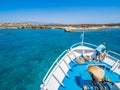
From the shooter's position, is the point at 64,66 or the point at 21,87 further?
the point at 21,87

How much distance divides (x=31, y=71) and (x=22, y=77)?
196 centimetres

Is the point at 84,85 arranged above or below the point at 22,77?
above

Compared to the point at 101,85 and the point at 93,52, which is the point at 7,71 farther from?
the point at 101,85

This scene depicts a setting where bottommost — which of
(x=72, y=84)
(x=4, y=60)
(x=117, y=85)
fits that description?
(x=4, y=60)

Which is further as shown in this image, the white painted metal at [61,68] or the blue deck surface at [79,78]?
the blue deck surface at [79,78]

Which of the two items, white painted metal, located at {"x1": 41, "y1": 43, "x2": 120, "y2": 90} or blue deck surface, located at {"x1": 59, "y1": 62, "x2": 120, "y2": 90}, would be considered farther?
blue deck surface, located at {"x1": 59, "y1": 62, "x2": 120, "y2": 90}

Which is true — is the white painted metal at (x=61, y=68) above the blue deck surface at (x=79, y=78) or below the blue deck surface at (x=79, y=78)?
above

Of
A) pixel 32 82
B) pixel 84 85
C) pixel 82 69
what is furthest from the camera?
pixel 32 82

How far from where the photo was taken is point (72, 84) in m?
10.4

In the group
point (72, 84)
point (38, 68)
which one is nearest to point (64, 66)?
point (72, 84)

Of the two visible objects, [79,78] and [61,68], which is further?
[61,68]

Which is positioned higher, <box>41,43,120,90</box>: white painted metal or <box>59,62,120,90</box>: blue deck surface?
<box>41,43,120,90</box>: white painted metal

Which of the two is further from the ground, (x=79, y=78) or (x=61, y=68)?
(x=61, y=68)

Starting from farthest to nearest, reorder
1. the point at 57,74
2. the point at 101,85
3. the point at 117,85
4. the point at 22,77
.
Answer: the point at 22,77 < the point at 57,74 < the point at 101,85 < the point at 117,85
